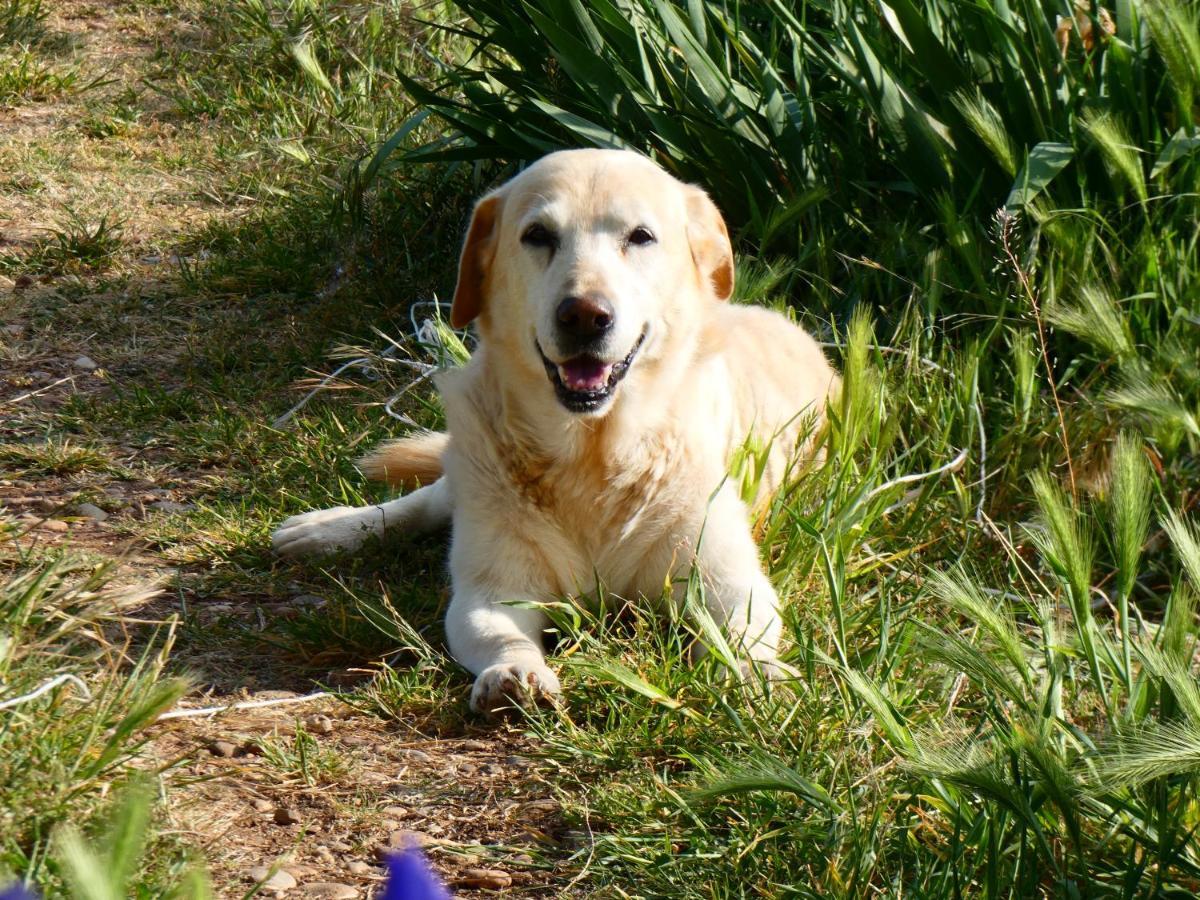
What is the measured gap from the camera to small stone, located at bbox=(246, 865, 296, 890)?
2113 millimetres

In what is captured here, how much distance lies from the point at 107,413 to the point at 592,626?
222cm

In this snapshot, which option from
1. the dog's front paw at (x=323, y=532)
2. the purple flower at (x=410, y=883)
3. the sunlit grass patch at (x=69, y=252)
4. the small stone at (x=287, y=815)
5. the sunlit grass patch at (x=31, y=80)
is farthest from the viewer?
the sunlit grass patch at (x=31, y=80)

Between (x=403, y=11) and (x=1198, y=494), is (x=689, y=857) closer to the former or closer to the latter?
(x=1198, y=494)

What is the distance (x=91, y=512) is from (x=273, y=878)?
1995 millimetres

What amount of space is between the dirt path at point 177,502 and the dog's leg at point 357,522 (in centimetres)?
11

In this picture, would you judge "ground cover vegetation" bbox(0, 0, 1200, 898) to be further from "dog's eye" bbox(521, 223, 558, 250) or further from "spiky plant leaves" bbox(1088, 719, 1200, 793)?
"dog's eye" bbox(521, 223, 558, 250)

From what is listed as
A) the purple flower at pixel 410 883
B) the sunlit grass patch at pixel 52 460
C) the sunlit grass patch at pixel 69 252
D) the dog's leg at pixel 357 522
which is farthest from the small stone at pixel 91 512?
the purple flower at pixel 410 883

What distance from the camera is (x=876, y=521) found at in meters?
3.45

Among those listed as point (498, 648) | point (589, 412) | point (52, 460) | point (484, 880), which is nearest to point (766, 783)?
point (484, 880)

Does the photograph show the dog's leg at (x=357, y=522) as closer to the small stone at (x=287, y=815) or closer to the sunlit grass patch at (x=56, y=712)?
the sunlit grass patch at (x=56, y=712)

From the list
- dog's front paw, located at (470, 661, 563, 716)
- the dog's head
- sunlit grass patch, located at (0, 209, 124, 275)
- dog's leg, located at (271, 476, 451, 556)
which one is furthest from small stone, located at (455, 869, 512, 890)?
sunlit grass patch, located at (0, 209, 124, 275)

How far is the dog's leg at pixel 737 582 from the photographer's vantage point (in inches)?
113

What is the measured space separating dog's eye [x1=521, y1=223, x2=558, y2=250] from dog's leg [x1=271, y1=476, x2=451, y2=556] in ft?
2.47

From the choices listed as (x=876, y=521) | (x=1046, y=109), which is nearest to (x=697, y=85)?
(x=1046, y=109)
